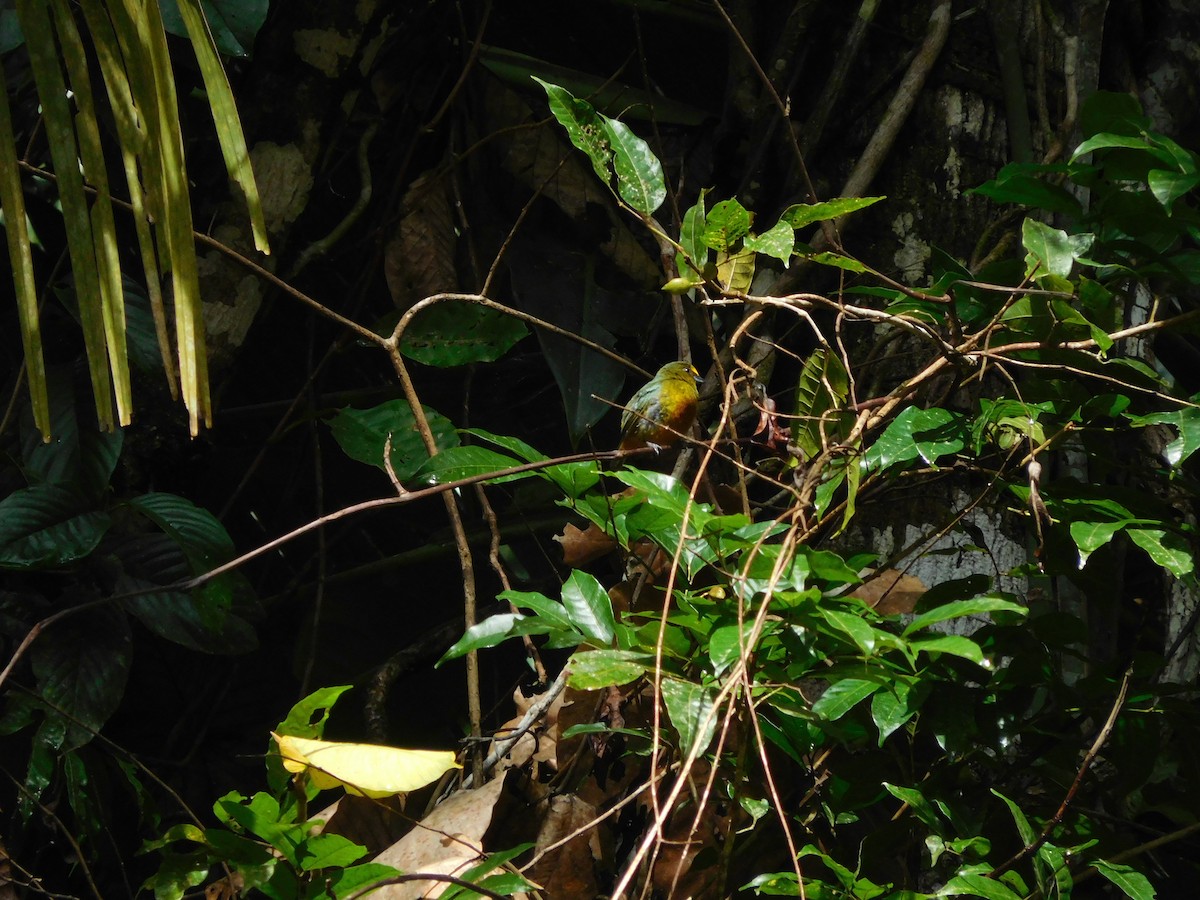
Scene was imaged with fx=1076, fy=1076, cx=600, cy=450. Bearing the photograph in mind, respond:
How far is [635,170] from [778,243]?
138 millimetres

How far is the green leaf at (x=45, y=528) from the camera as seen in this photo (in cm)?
114

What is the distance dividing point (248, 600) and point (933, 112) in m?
1.05

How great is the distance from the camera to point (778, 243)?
0.78 meters

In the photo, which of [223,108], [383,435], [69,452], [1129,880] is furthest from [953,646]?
[69,452]

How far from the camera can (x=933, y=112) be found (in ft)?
4.49

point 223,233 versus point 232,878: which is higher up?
point 223,233

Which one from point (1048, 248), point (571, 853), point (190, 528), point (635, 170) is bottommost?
point (571, 853)

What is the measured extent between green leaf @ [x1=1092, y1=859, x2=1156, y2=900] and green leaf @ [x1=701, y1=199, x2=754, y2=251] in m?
0.53

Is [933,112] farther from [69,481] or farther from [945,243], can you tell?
[69,481]

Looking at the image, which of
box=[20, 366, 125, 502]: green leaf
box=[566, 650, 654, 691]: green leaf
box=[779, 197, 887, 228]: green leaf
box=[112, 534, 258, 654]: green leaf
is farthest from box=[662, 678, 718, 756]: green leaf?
box=[20, 366, 125, 502]: green leaf

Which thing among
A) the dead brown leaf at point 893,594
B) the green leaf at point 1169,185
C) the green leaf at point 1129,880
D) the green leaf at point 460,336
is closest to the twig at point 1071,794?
the green leaf at point 1129,880

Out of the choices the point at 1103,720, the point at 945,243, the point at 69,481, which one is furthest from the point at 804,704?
the point at 69,481

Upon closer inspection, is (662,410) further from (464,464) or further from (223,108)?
(223,108)

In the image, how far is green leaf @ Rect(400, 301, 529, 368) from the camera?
→ 53.8 inches
